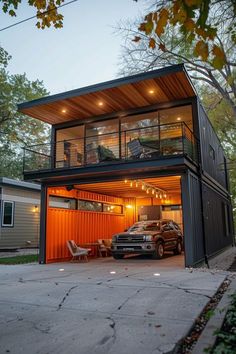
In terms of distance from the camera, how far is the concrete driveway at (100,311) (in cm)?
353

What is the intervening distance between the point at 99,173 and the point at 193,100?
471 centimetres

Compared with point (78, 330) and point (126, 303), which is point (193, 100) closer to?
point (126, 303)

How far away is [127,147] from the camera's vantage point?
1224cm

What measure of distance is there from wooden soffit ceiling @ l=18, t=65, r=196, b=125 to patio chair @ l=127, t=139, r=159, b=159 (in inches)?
77.1

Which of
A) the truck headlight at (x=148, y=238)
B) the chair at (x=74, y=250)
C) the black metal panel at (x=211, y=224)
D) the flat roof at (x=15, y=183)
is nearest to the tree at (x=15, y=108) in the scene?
the flat roof at (x=15, y=183)

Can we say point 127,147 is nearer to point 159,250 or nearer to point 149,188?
point 149,188

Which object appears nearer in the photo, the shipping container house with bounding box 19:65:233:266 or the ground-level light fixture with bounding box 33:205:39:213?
the shipping container house with bounding box 19:65:233:266

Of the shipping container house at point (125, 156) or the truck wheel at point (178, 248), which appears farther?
the truck wheel at point (178, 248)

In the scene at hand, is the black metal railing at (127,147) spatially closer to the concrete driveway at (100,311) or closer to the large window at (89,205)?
the large window at (89,205)

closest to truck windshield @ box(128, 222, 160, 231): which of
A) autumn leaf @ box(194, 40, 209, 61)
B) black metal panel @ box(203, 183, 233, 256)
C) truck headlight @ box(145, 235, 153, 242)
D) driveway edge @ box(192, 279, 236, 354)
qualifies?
truck headlight @ box(145, 235, 153, 242)

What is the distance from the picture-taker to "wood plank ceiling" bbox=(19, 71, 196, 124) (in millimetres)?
10609

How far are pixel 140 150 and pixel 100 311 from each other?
6899mm

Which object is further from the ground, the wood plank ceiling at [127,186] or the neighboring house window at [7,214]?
the wood plank ceiling at [127,186]

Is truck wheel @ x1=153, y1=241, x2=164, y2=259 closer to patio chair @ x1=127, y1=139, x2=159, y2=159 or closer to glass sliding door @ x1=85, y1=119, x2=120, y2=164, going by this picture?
patio chair @ x1=127, y1=139, x2=159, y2=159
